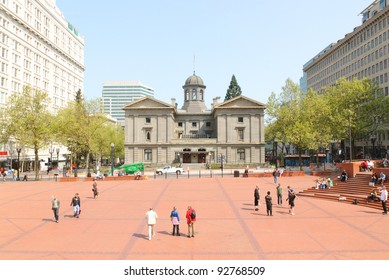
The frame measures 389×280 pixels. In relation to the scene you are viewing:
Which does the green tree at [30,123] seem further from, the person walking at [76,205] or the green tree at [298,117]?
the green tree at [298,117]

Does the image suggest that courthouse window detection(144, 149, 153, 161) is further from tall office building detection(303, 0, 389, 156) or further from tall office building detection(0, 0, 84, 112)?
tall office building detection(303, 0, 389, 156)

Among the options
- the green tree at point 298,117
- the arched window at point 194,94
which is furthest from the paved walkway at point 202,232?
the arched window at point 194,94

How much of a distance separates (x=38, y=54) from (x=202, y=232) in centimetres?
7141

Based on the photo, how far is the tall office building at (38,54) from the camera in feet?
198

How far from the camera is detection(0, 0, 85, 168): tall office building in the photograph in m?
60.3

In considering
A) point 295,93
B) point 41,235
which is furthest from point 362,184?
point 295,93

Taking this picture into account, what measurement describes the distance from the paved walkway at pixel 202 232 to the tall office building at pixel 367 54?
4992cm

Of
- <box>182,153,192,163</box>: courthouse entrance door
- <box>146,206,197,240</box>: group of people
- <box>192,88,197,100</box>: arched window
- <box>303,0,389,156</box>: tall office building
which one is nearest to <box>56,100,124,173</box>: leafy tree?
<box>182,153,192,163</box>: courthouse entrance door

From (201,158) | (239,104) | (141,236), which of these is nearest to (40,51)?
(201,158)

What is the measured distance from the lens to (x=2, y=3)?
58.0 metres

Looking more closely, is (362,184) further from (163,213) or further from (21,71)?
(21,71)

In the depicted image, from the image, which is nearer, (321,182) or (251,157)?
(321,182)

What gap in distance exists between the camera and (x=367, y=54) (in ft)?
239

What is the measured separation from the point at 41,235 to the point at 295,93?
4922 cm
